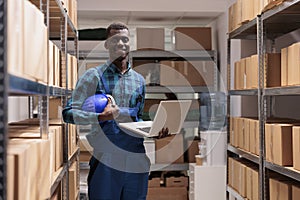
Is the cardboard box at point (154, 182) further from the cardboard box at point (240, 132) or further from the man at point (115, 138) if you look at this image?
the man at point (115, 138)

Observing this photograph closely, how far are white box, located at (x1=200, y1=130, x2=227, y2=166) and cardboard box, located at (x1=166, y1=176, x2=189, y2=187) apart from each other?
581 millimetres

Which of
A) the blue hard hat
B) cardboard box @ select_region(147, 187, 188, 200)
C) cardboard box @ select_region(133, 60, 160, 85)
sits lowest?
cardboard box @ select_region(147, 187, 188, 200)

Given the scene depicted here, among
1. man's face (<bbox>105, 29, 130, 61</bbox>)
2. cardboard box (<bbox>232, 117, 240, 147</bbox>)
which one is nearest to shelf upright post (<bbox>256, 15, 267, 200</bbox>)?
cardboard box (<bbox>232, 117, 240, 147</bbox>)

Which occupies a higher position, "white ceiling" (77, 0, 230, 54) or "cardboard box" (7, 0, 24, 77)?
"white ceiling" (77, 0, 230, 54)

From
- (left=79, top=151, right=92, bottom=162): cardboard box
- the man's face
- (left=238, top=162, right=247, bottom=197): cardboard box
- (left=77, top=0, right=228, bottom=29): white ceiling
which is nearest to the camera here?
the man's face

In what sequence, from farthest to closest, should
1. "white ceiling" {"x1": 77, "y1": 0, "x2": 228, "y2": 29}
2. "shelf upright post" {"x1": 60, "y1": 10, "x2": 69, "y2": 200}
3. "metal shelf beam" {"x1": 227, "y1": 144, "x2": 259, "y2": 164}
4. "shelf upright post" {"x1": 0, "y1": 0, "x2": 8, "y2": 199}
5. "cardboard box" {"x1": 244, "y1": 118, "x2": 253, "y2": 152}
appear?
"white ceiling" {"x1": 77, "y1": 0, "x2": 228, "y2": 29} < "cardboard box" {"x1": 244, "y1": 118, "x2": 253, "y2": 152} < "metal shelf beam" {"x1": 227, "y1": 144, "x2": 259, "y2": 164} < "shelf upright post" {"x1": 60, "y1": 10, "x2": 69, "y2": 200} < "shelf upright post" {"x1": 0, "y1": 0, "x2": 8, "y2": 199}

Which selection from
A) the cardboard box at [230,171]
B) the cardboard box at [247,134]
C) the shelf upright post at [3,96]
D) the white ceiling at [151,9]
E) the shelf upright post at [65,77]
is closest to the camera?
the shelf upright post at [3,96]

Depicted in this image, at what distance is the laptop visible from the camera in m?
2.65

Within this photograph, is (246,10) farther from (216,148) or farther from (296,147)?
(216,148)

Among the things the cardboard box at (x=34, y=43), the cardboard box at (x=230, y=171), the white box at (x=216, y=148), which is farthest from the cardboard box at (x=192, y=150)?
the cardboard box at (x=34, y=43)

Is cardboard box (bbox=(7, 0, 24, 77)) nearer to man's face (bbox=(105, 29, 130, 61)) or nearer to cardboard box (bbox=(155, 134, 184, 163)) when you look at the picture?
man's face (bbox=(105, 29, 130, 61))

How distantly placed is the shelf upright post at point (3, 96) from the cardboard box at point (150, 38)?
4.06m

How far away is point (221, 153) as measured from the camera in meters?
4.60

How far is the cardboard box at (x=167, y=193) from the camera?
5.01 meters
